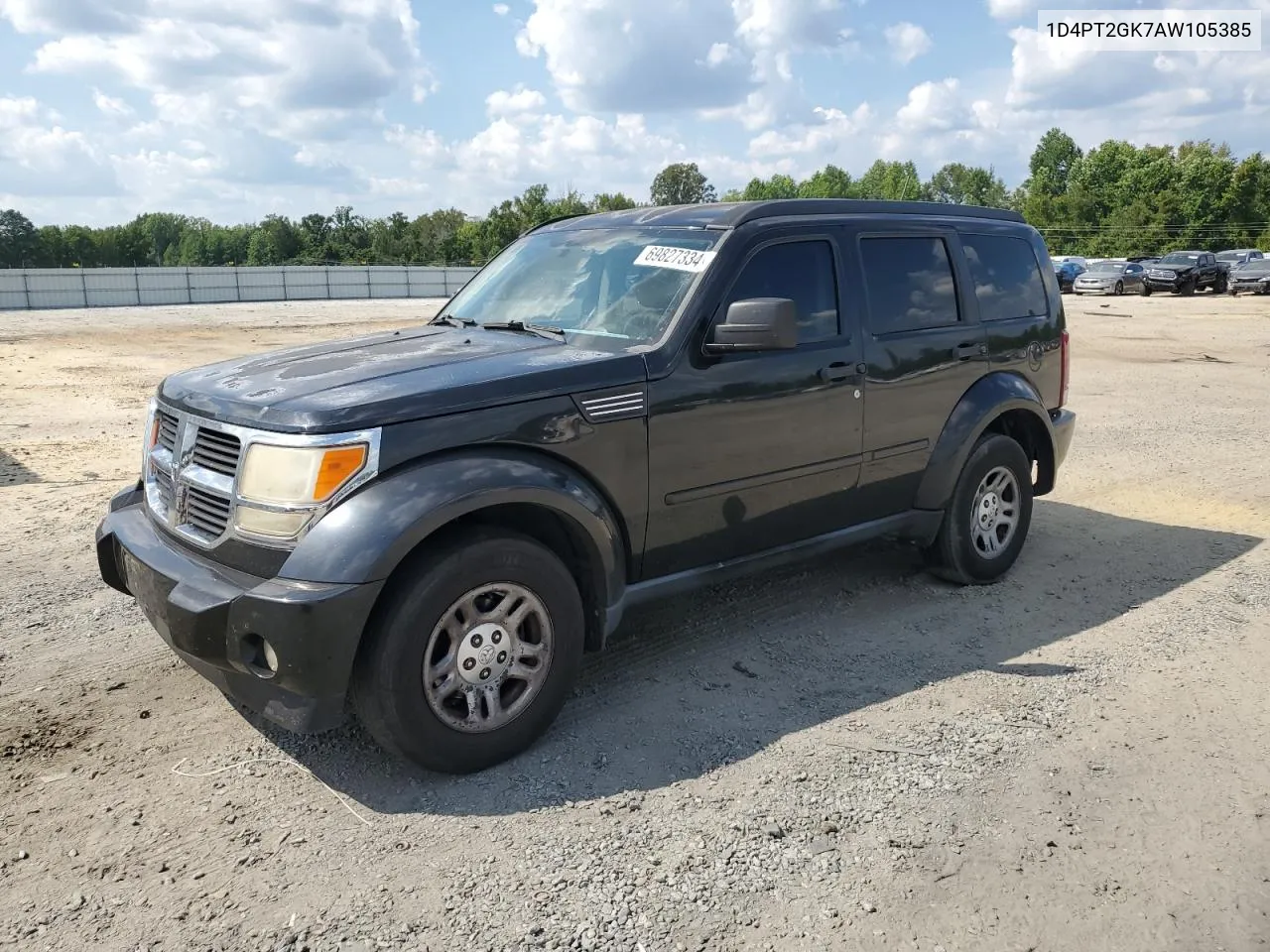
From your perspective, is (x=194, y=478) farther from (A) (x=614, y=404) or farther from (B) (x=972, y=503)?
(B) (x=972, y=503)

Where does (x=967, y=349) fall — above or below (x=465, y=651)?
above

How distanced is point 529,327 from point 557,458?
3.29 feet

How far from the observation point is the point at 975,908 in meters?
2.88

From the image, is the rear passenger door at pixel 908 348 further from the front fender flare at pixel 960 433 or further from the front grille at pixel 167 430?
the front grille at pixel 167 430

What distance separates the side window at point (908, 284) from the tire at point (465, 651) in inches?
88.3

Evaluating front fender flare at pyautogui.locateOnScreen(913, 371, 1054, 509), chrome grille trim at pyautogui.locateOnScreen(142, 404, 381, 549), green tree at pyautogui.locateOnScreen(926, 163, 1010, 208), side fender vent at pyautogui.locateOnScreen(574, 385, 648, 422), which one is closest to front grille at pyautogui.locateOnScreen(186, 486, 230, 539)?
chrome grille trim at pyautogui.locateOnScreen(142, 404, 381, 549)

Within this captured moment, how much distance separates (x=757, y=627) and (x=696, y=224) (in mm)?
2012

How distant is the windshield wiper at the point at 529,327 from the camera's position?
171 inches

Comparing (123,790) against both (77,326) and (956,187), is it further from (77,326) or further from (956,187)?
(956,187)

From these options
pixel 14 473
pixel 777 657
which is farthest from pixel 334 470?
pixel 14 473

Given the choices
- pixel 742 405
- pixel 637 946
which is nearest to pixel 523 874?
pixel 637 946

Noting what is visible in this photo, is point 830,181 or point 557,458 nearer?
point 557,458

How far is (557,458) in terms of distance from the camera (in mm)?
3701

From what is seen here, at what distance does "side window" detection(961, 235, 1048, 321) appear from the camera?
5539 mm
